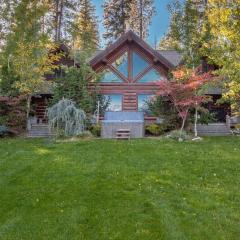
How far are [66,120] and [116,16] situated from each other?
26.5m

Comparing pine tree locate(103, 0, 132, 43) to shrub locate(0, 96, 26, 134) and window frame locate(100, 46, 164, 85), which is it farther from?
shrub locate(0, 96, 26, 134)

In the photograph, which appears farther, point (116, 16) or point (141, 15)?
point (141, 15)

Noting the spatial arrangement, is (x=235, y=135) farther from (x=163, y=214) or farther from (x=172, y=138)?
(x=163, y=214)

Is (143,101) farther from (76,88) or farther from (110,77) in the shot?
(76,88)

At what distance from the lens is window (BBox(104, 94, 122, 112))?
2427 cm

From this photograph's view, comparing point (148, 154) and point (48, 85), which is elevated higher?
point (48, 85)

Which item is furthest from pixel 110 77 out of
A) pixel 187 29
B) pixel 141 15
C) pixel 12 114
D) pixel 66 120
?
pixel 141 15

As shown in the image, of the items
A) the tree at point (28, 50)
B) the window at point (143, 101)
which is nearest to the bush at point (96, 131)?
the tree at point (28, 50)

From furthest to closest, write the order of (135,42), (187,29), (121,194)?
1. (135,42)
2. (187,29)
3. (121,194)

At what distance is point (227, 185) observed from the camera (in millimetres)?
9734

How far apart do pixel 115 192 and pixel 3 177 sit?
130 inches

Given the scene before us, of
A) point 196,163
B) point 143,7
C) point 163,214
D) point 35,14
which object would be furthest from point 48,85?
point 143,7

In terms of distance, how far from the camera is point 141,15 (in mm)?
43906

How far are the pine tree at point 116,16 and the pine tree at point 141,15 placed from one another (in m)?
0.61
